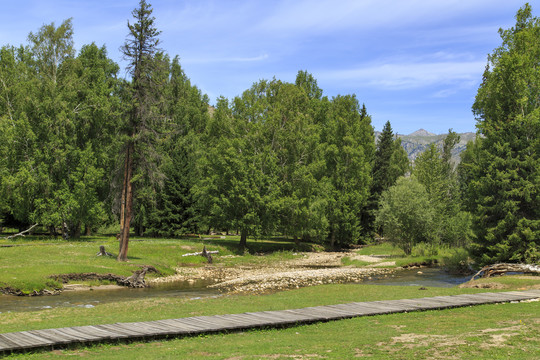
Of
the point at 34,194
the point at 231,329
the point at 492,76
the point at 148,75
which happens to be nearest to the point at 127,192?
the point at 148,75

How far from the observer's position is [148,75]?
39.6m

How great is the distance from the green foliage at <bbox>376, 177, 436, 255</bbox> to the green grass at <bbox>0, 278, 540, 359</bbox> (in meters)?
35.2

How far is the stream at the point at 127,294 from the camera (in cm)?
2470

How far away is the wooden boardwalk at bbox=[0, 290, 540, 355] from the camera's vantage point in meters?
13.3

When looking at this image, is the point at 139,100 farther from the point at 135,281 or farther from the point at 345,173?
the point at 345,173

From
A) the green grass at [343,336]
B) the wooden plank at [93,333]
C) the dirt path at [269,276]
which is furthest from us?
the dirt path at [269,276]

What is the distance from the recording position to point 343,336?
14.7 metres

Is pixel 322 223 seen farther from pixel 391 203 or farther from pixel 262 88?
pixel 262 88

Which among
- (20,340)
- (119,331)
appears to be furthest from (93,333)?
(20,340)

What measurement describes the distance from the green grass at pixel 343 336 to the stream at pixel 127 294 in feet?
12.2

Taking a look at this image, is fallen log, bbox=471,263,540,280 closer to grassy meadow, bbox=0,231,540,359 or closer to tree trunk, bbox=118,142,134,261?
grassy meadow, bbox=0,231,540,359

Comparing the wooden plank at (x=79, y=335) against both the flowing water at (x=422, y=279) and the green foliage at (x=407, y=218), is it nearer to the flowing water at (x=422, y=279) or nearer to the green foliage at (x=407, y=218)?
the flowing water at (x=422, y=279)

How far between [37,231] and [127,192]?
3680 centimetres

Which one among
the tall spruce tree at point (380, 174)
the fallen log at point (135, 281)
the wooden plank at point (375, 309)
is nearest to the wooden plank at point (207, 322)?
the wooden plank at point (375, 309)
